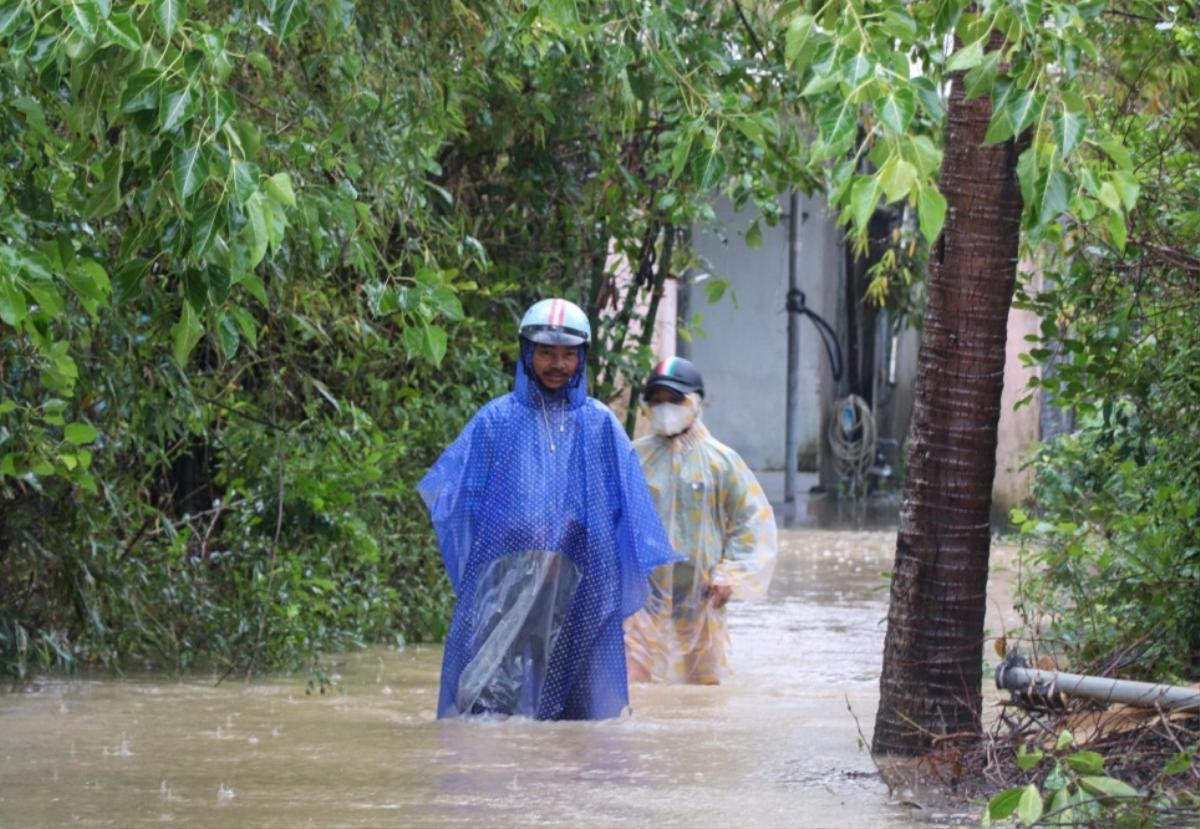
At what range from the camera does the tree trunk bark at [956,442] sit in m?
6.70

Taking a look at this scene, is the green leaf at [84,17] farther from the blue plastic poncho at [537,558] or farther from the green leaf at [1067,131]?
the blue plastic poncho at [537,558]

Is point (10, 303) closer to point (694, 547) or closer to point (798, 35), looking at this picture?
point (798, 35)

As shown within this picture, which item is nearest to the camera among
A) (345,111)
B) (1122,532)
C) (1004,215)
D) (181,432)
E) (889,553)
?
(1004,215)

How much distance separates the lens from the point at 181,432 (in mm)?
9164

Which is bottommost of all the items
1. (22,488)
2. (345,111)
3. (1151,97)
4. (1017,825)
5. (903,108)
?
(1017,825)

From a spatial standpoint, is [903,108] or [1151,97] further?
[1151,97]

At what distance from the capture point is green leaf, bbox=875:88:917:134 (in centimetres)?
390

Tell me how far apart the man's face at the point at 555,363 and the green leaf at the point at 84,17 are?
4.36m

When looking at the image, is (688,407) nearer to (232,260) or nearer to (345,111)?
(345,111)

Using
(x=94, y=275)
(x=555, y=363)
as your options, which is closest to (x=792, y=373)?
(x=555, y=363)

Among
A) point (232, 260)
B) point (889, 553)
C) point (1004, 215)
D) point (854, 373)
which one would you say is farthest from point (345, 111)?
point (854, 373)

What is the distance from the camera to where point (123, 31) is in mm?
4234

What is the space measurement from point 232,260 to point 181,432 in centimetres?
473

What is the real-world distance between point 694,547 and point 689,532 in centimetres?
8
